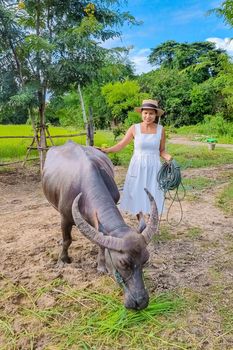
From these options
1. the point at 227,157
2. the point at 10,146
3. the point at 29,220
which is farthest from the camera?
the point at 10,146

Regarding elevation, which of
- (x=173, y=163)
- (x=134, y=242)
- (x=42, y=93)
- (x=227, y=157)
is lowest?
(x=227, y=157)

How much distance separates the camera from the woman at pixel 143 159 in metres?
3.81

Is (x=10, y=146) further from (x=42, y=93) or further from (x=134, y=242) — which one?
(x=134, y=242)

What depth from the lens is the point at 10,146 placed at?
1220 cm

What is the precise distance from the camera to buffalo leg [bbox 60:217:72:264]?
11.0 feet

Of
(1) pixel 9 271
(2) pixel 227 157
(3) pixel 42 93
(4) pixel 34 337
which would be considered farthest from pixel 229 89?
(4) pixel 34 337

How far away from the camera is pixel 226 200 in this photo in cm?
620

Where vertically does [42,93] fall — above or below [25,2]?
below

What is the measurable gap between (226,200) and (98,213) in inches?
159

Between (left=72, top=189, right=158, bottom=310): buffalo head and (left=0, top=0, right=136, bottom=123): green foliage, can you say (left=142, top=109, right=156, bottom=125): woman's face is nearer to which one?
(left=72, top=189, right=158, bottom=310): buffalo head

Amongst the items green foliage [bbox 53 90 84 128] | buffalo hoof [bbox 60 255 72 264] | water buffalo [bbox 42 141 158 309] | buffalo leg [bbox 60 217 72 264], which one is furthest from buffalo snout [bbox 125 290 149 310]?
green foliage [bbox 53 90 84 128]

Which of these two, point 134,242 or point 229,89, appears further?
point 229,89

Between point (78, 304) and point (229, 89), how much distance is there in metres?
7.37

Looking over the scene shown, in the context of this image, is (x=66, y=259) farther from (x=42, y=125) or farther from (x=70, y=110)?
(x=70, y=110)
